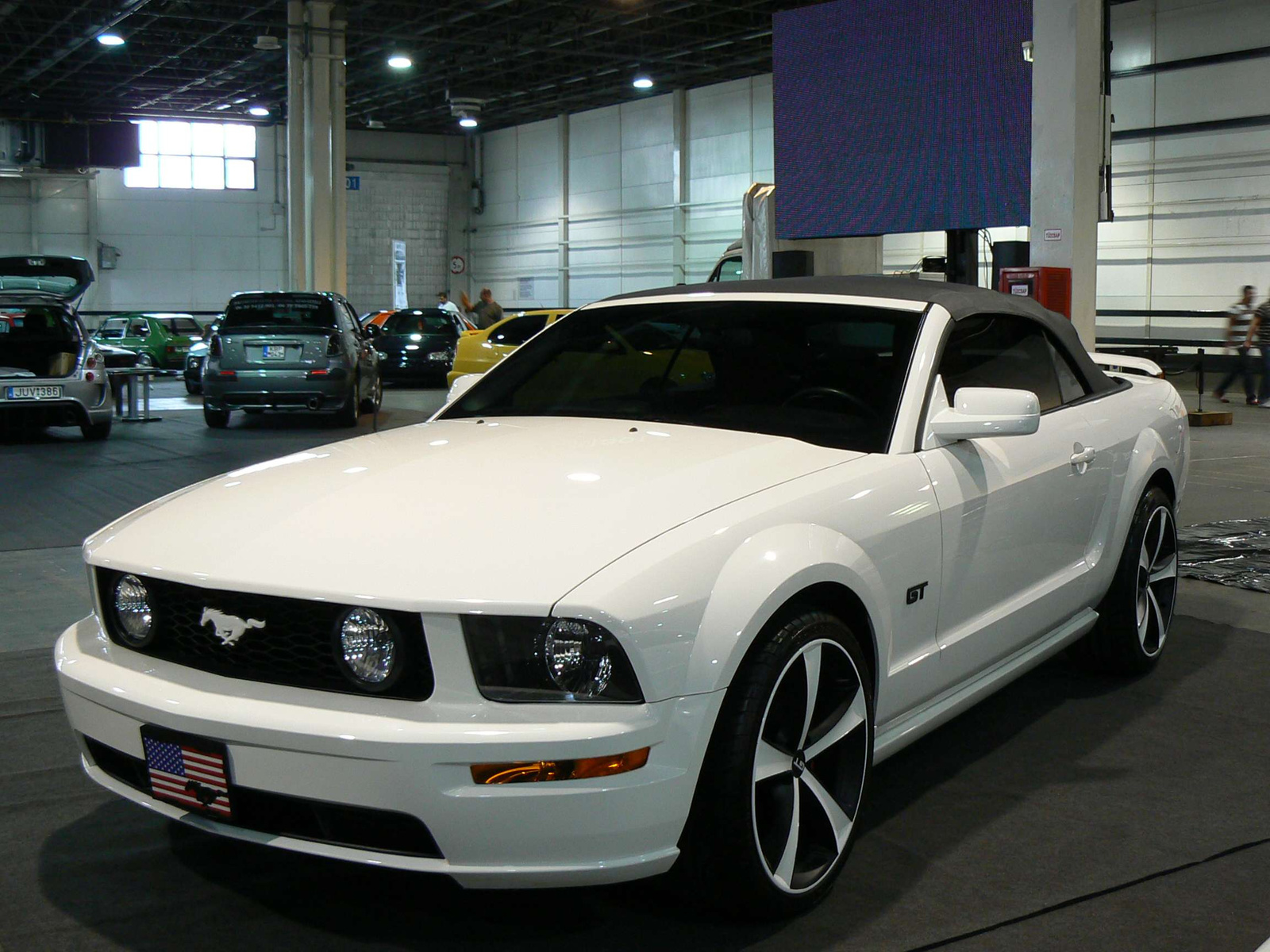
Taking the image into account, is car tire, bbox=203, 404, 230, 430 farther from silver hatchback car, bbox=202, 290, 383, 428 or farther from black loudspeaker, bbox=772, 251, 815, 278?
black loudspeaker, bbox=772, 251, 815, 278

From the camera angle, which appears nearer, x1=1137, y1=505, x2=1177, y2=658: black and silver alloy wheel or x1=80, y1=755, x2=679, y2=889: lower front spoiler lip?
x1=80, y1=755, x2=679, y2=889: lower front spoiler lip

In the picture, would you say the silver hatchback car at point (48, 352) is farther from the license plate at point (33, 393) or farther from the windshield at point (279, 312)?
the windshield at point (279, 312)

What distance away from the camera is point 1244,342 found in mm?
17594

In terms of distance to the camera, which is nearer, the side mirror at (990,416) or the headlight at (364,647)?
the headlight at (364,647)

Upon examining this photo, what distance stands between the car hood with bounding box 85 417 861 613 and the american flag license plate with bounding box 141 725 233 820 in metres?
0.30

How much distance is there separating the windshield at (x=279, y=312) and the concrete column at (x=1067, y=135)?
7.43 metres

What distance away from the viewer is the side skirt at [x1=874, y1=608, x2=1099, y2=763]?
310 cm

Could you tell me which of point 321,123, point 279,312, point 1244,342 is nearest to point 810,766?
point 279,312

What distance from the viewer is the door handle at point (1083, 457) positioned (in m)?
3.92

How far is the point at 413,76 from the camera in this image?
32438 millimetres

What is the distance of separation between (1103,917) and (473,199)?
39.3 metres

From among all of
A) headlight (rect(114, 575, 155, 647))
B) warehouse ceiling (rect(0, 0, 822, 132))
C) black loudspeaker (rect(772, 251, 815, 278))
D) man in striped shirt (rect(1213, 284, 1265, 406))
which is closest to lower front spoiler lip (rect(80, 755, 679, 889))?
headlight (rect(114, 575, 155, 647))

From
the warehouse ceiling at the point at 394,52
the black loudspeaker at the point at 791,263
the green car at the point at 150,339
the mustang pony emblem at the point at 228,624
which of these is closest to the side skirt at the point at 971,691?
the mustang pony emblem at the point at 228,624

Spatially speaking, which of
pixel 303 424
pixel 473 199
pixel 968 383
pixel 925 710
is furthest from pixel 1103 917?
pixel 473 199
